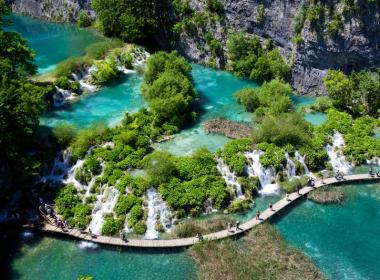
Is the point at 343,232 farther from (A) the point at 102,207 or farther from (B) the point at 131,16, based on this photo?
(B) the point at 131,16

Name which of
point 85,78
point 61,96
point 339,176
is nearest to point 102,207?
point 61,96

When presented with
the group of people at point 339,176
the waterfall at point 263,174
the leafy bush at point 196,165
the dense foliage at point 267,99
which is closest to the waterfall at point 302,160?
the group of people at point 339,176

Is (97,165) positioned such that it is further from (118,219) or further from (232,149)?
(232,149)

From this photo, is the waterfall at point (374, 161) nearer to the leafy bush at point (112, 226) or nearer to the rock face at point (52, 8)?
the leafy bush at point (112, 226)

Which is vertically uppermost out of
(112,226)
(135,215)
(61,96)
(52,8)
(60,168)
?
(52,8)

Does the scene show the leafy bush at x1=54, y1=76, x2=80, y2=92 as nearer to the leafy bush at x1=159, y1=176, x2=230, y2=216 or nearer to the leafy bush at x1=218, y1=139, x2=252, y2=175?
the leafy bush at x1=218, y1=139, x2=252, y2=175

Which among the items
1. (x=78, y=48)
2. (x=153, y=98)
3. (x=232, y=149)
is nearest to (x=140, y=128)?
(x=153, y=98)
